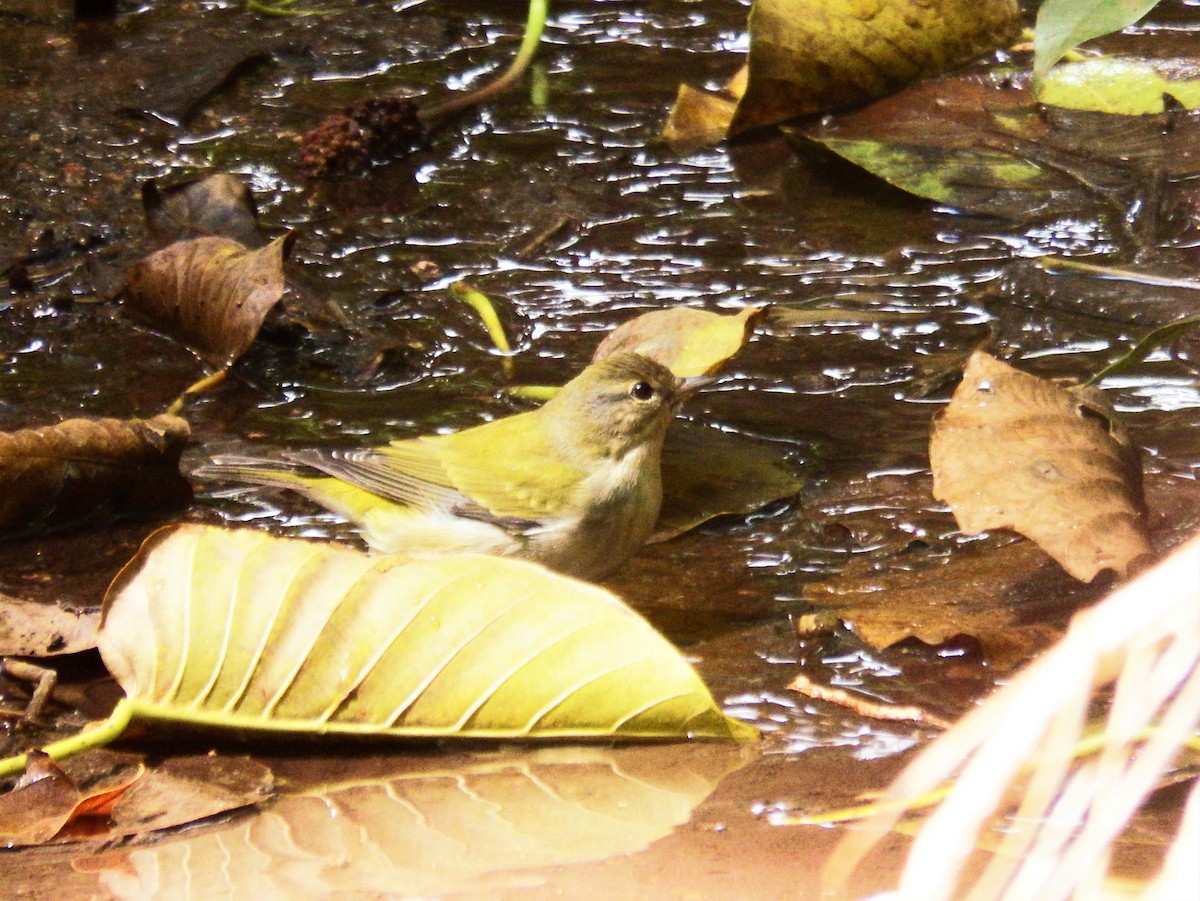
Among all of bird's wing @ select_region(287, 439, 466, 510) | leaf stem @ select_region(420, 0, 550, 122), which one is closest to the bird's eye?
bird's wing @ select_region(287, 439, 466, 510)

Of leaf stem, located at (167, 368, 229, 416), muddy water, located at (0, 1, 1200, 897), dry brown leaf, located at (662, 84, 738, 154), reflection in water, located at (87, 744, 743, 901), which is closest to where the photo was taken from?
reflection in water, located at (87, 744, 743, 901)

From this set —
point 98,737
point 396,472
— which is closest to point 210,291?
point 396,472

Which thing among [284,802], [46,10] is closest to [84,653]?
[284,802]

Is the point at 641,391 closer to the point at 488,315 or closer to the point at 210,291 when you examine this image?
the point at 488,315

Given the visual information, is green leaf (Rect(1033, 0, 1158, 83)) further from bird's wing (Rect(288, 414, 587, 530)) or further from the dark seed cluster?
the dark seed cluster

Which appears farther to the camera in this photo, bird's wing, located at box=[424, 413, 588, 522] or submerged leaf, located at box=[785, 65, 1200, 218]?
submerged leaf, located at box=[785, 65, 1200, 218]

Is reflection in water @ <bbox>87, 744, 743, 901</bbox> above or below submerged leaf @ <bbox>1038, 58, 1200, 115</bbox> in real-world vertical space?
below

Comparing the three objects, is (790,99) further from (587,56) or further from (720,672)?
(720,672)
